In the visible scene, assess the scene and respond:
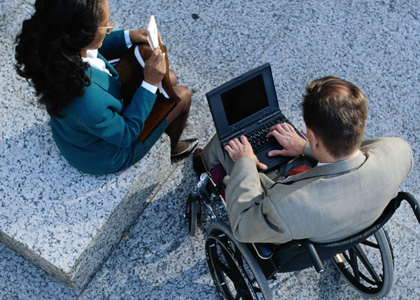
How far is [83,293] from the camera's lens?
2438 mm

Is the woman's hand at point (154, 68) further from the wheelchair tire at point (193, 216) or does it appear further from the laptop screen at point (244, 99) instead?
the wheelchair tire at point (193, 216)

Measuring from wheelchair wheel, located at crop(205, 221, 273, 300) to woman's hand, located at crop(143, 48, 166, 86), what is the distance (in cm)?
74

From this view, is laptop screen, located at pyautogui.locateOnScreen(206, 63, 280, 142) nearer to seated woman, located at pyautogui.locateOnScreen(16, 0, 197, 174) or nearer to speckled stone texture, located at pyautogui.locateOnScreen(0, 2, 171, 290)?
seated woman, located at pyautogui.locateOnScreen(16, 0, 197, 174)

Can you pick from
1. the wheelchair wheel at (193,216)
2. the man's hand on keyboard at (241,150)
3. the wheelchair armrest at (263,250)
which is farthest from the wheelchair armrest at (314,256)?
the wheelchair wheel at (193,216)

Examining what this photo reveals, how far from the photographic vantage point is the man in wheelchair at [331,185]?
1.59 metres

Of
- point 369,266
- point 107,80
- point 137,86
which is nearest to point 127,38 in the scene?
point 137,86

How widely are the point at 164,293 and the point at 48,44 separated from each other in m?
1.47

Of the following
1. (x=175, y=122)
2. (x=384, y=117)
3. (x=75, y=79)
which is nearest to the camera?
(x=75, y=79)

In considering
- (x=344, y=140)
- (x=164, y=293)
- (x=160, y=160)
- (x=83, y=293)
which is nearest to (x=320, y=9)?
(x=160, y=160)

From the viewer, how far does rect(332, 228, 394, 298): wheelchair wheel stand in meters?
2.05

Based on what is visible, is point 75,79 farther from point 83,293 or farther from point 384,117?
point 384,117

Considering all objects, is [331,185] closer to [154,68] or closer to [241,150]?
[241,150]

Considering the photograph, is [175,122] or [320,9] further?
[320,9]

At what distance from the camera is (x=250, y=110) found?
220cm
